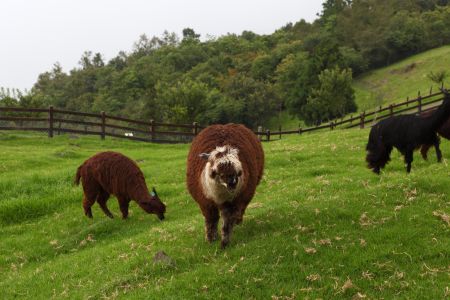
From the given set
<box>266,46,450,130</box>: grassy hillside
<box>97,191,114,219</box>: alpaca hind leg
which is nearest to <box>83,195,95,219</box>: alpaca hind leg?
<box>97,191,114,219</box>: alpaca hind leg

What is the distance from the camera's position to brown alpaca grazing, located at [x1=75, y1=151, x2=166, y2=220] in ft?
38.5

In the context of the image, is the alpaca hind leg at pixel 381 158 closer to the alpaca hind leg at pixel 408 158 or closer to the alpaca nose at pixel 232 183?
A: the alpaca hind leg at pixel 408 158

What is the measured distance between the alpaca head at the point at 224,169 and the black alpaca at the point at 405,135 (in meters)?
6.78

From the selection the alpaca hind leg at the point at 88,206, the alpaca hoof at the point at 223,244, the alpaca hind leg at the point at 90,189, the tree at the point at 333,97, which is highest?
the tree at the point at 333,97

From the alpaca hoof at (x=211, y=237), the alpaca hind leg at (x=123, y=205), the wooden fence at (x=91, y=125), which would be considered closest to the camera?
the alpaca hoof at (x=211, y=237)

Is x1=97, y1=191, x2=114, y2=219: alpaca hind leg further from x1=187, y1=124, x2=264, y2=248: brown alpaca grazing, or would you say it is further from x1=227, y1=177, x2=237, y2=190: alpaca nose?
x1=227, y1=177, x2=237, y2=190: alpaca nose

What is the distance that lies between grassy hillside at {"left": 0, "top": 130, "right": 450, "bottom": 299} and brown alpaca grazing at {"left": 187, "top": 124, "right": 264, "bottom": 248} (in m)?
0.56

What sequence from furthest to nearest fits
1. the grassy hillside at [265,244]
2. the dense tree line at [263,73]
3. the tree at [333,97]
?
1. the dense tree line at [263,73]
2. the tree at [333,97]
3. the grassy hillside at [265,244]

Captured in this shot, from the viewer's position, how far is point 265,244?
7.54m

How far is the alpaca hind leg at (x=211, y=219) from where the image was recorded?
26.4ft

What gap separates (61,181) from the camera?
16.3 m

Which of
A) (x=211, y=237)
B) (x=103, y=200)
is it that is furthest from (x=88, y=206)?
(x=211, y=237)

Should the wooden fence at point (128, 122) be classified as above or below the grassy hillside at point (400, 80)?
below

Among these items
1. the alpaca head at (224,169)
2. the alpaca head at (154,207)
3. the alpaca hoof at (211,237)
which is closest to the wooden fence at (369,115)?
the alpaca head at (154,207)
